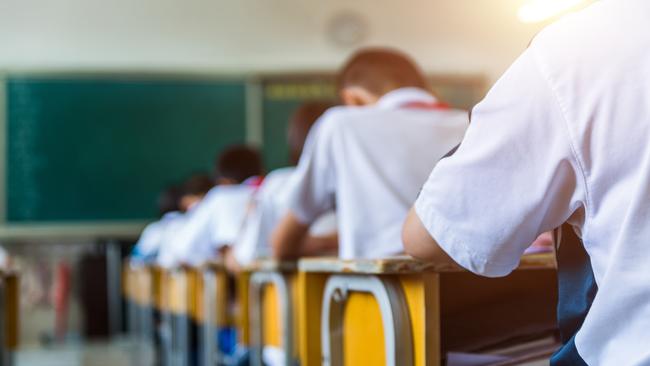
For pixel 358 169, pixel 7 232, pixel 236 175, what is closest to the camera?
pixel 358 169

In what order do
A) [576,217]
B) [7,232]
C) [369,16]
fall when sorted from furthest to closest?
[369,16] < [7,232] < [576,217]

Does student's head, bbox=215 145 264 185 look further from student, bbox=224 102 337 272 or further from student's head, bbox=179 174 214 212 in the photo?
student's head, bbox=179 174 214 212

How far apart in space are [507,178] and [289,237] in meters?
1.23

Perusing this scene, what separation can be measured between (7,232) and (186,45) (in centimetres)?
188

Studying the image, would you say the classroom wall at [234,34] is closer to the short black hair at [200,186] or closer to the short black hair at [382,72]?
the short black hair at [200,186]

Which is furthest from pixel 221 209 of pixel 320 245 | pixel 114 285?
pixel 114 285

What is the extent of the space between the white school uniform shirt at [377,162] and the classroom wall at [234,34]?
13.8 feet

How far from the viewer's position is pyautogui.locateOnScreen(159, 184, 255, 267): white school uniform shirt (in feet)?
12.8

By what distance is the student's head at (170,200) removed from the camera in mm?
6008

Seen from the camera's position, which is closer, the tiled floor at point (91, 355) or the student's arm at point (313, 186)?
the student's arm at point (313, 186)

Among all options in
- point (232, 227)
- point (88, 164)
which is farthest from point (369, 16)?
point (232, 227)

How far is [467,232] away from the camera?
0.96m

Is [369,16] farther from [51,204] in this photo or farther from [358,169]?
[358,169]

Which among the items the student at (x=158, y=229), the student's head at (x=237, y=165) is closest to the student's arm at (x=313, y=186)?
the student's head at (x=237, y=165)
